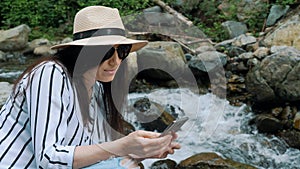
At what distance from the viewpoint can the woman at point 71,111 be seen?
1148 millimetres

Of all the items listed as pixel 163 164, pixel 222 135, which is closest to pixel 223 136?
pixel 222 135

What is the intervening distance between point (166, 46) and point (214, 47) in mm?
906

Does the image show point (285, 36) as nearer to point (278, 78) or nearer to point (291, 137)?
point (278, 78)

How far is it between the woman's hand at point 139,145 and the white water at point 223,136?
6.68 ft

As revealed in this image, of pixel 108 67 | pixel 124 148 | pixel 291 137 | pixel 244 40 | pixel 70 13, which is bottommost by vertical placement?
pixel 70 13

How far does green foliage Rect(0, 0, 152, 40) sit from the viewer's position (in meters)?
7.97

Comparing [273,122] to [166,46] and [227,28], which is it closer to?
[166,46]

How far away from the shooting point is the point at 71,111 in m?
1.23

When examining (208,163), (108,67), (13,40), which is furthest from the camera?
(13,40)

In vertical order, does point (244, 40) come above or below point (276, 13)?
below

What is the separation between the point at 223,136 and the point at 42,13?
535 centimetres

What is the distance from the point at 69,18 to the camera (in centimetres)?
820

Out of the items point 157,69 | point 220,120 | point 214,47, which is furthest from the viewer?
point 214,47

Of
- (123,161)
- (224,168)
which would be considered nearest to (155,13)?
(224,168)
